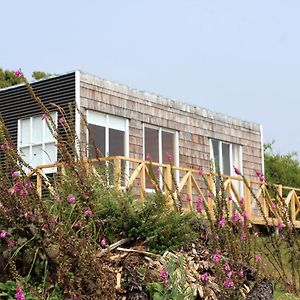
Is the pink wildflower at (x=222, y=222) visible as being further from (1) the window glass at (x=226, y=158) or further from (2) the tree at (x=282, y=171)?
(2) the tree at (x=282, y=171)

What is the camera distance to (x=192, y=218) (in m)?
6.57

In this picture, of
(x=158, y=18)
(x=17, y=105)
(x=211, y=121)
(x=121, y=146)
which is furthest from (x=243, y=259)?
(x=211, y=121)

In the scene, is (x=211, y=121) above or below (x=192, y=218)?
above

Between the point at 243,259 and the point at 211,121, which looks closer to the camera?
the point at 243,259

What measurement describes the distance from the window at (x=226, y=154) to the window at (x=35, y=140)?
17.9ft

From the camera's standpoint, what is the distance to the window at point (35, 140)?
17.2 meters

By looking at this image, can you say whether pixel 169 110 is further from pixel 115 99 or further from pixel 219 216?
pixel 219 216

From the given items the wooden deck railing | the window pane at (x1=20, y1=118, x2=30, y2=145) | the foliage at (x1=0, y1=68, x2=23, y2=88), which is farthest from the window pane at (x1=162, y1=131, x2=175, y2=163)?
the foliage at (x1=0, y1=68, x2=23, y2=88)

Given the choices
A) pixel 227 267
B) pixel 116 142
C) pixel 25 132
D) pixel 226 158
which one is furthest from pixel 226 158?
pixel 227 267

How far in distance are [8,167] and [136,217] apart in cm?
116

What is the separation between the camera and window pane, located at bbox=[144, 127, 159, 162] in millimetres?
18750

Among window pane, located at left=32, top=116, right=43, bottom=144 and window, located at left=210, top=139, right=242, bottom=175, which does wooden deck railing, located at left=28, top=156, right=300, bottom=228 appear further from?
window pane, located at left=32, top=116, right=43, bottom=144

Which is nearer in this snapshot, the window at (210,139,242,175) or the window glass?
the window at (210,139,242,175)

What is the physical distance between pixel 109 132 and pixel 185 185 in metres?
2.45
